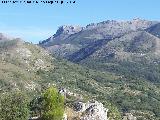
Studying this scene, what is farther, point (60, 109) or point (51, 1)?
point (60, 109)

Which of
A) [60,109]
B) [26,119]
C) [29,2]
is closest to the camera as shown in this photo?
[29,2]

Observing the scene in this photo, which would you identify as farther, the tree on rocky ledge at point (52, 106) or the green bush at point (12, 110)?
the green bush at point (12, 110)

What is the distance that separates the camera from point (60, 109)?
181 m

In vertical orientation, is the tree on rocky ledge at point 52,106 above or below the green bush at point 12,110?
above

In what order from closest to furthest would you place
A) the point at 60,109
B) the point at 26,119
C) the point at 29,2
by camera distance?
the point at 29,2
the point at 60,109
the point at 26,119

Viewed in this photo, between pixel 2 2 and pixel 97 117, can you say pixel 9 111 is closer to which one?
pixel 97 117

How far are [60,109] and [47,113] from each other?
5.74m

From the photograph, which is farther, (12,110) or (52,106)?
(12,110)

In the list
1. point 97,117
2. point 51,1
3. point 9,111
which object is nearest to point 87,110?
point 97,117

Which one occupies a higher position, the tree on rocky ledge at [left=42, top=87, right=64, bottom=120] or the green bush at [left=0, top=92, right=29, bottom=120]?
the tree on rocky ledge at [left=42, top=87, right=64, bottom=120]

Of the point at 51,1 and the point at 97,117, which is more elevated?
the point at 51,1

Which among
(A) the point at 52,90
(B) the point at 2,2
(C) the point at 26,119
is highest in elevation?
(B) the point at 2,2

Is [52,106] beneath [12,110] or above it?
above

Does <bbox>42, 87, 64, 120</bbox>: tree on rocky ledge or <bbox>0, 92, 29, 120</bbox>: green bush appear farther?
<bbox>0, 92, 29, 120</bbox>: green bush
